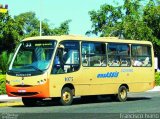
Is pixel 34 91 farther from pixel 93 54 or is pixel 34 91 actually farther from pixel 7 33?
pixel 7 33

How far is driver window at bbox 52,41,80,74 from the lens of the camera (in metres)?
21.2

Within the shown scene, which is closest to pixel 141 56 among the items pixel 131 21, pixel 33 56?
pixel 33 56

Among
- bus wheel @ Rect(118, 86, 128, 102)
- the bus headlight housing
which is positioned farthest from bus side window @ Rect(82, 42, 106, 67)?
the bus headlight housing

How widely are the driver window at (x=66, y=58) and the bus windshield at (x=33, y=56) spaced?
13.8 inches

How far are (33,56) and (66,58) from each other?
1.35 metres

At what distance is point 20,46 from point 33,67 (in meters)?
1.62

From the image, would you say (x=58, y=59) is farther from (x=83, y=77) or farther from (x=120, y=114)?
(x=120, y=114)

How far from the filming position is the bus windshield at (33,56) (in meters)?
21.0

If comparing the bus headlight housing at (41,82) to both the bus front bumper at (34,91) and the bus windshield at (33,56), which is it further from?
the bus windshield at (33,56)

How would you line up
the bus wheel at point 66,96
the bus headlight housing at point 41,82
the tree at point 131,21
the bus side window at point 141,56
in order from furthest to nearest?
the tree at point 131,21 → the bus side window at point 141,56 → the bus wheel at point 66,96 → the bus headlight housing at point 41,82

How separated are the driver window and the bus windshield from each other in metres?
0.35

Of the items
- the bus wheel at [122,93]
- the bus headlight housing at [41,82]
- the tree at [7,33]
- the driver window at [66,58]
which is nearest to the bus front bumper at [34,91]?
the bus headlight housing at [41,82]

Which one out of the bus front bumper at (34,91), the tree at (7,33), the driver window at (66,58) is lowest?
the bus front bumper at (34,91)

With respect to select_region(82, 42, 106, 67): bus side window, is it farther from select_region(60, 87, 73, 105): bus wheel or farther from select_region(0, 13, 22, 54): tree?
select_region(0, 13, 22, 54): tree
